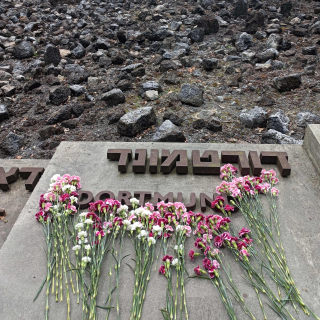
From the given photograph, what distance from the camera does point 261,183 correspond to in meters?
3.14

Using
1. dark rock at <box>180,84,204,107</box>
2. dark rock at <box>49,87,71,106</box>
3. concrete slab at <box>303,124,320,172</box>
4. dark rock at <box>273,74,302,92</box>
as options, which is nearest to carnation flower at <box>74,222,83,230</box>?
concrete slab at <box>303,124,320,172</box>

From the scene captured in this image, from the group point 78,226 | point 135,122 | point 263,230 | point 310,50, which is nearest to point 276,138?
point 135,122

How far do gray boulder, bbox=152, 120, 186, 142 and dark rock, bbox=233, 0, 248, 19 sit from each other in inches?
237

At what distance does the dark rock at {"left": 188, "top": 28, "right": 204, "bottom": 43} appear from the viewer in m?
8.03

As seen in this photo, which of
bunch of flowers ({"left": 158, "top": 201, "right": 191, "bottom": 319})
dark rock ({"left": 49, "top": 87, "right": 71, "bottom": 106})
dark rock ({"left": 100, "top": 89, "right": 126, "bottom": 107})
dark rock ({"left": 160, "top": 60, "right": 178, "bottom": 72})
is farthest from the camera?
dark rock ({"left": 160, "top": 60, "right": 178, "bottom": 72})

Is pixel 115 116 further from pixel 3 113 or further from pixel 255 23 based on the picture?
pixel 255 23

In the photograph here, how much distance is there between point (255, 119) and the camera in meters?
4.95

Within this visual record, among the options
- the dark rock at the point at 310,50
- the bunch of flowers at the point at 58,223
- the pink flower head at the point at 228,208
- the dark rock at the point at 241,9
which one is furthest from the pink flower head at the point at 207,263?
the dark rock at the point at 241,9

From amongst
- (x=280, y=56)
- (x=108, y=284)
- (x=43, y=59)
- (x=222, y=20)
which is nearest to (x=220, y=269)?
(x=108, y=284)

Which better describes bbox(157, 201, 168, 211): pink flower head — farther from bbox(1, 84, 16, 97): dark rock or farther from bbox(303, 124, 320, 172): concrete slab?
bbox(1, 84, 16, 97): dark rock

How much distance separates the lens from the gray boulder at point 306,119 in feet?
16.1

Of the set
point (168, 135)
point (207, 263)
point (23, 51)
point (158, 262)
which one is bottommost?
point (23, 51)

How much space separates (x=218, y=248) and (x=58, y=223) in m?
1.37

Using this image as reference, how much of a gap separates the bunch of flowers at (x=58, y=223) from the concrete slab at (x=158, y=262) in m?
0.08
